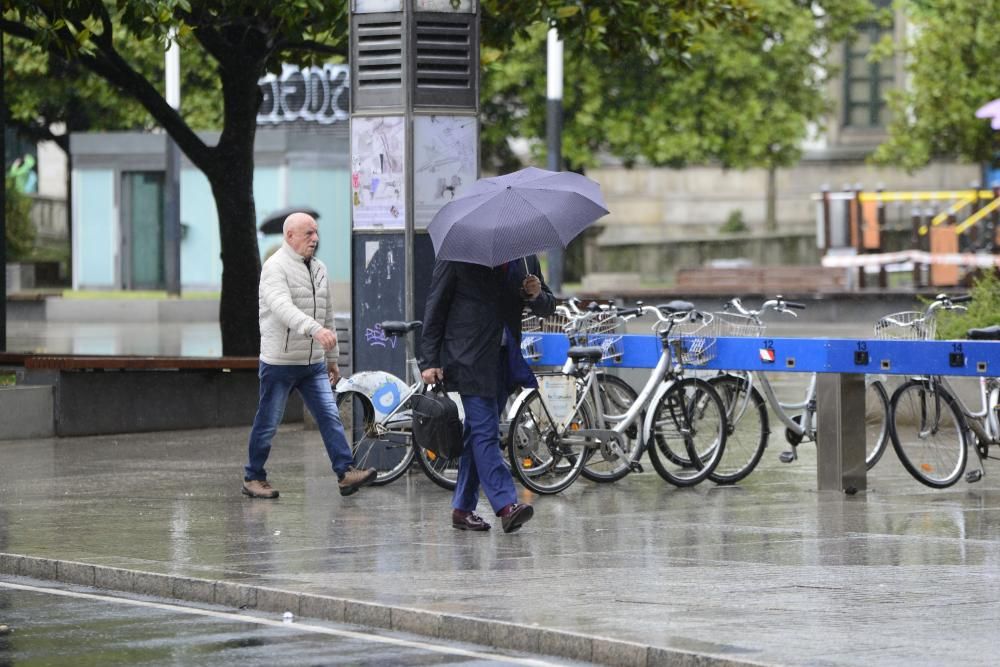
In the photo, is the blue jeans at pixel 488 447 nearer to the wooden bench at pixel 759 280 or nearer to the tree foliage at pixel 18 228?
the wooden bench at pixel 759 280

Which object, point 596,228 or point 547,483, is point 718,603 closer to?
point 547,483

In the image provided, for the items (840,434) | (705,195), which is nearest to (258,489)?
(840,434)

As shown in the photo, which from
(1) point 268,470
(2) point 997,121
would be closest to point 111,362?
(1) point 268,470

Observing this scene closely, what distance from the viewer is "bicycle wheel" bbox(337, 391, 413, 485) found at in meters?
12.8

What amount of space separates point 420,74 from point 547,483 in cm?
294

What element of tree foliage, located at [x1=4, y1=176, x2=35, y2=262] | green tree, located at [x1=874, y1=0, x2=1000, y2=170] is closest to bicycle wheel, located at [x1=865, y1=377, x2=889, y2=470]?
green tree, located at [x1=874, y1=0, x2=1000, y2=170]

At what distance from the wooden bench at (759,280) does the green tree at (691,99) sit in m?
5.18

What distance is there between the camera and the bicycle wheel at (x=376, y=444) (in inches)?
502

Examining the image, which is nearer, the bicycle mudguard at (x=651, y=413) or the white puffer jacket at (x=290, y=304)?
the white puffer jacket at (x=290, y=304)

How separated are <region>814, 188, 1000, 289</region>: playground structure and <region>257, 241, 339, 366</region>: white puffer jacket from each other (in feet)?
75.5

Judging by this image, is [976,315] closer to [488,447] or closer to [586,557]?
[488,447]

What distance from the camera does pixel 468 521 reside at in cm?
1071

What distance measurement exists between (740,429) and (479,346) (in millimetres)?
2925

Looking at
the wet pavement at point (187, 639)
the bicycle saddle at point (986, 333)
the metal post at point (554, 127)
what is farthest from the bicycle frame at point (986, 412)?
the metal post at point (554, 127)
